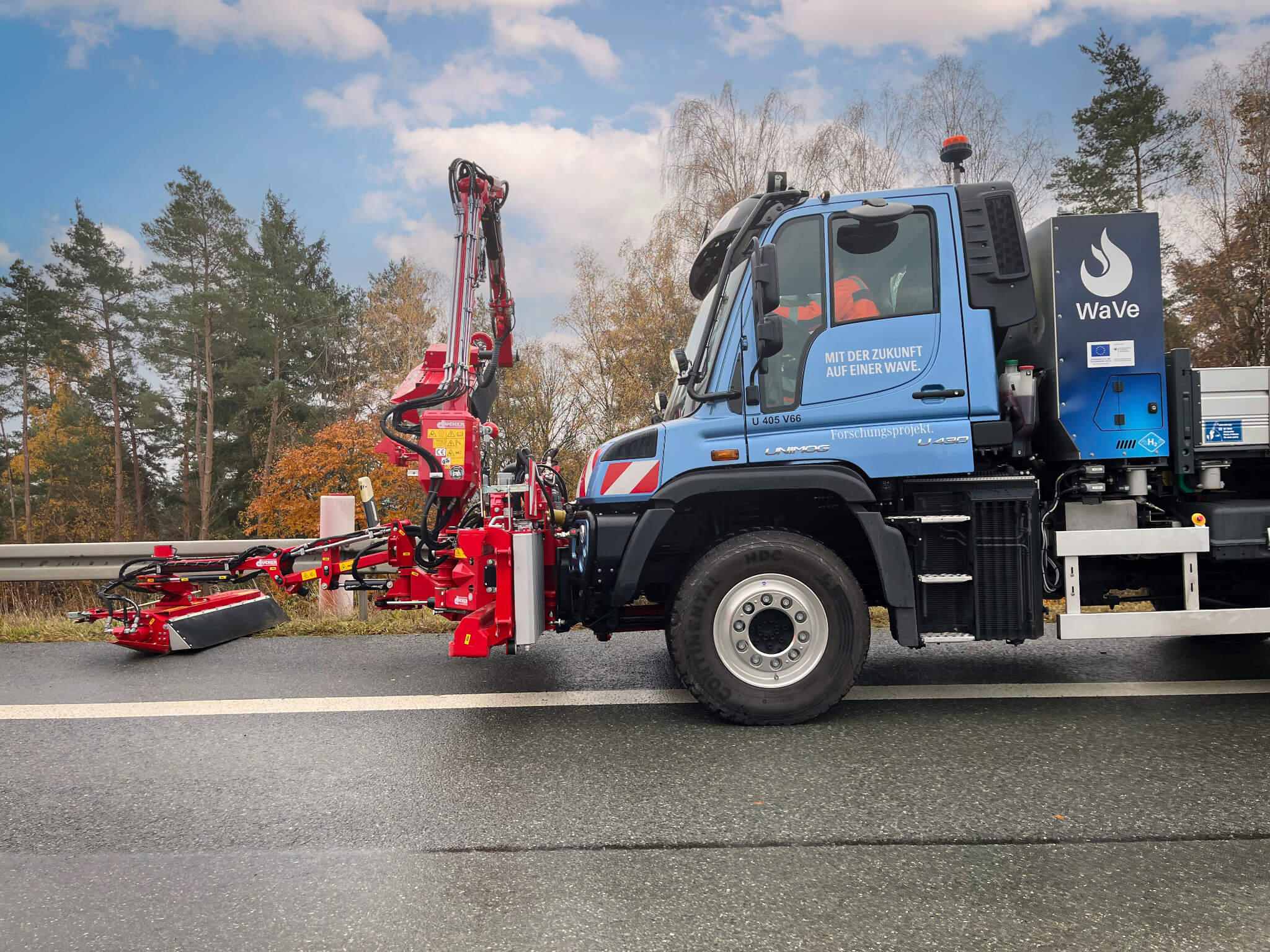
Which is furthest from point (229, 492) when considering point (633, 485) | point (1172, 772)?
point (1172, 772)

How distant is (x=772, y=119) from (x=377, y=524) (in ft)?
63.6

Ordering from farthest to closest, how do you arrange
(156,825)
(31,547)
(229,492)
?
1. (229,492)
2. (31,547)
3. (156,825)

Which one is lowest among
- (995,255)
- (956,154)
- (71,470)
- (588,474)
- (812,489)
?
(812,489)

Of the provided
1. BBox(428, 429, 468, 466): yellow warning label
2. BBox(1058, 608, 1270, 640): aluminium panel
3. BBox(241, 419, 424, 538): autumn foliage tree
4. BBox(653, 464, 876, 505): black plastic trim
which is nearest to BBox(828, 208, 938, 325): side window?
BBox(653, 464, 876, 505): black plastic trim

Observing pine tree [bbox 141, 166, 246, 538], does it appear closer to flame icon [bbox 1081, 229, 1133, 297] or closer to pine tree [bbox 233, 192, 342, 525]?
pine tree [bbox 233, 192, 342, 525]

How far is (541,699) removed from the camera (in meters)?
4.54

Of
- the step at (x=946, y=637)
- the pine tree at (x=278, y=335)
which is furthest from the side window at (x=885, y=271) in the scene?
the pine tree at (x=278, y=335)

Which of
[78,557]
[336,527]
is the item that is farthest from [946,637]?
[78,557]

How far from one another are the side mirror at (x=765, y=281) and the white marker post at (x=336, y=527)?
440 cm

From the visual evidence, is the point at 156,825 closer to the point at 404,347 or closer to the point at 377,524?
the point at 377,524

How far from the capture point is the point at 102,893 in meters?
2.52

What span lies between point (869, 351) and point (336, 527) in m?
4.97

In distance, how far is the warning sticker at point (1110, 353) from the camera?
4207 mm

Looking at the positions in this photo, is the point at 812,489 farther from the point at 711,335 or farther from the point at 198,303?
the point at 198,303
